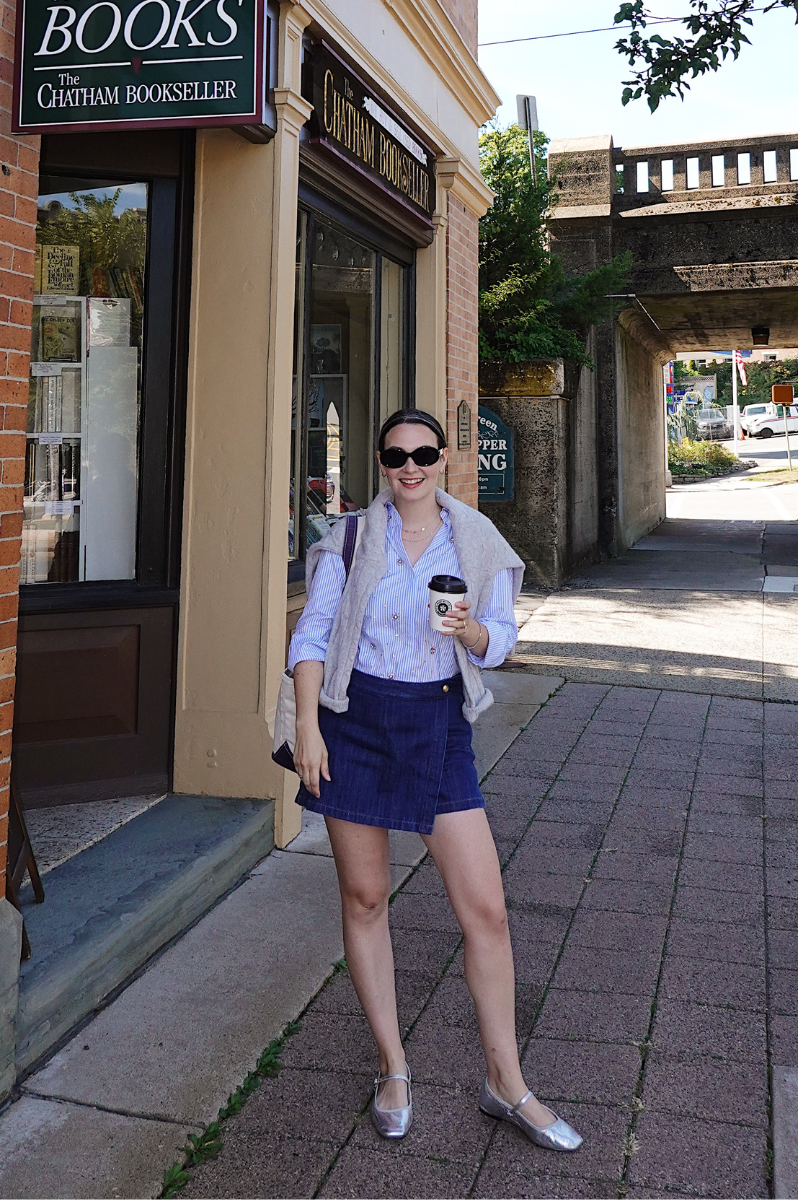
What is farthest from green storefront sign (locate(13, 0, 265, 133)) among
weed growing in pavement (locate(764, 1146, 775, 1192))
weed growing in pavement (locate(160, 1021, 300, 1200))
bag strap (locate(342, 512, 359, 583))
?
weed growing in pavement (locate(764, 1146, 775, 1192))

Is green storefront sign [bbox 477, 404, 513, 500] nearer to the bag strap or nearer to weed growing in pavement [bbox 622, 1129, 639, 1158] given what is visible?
the bag strap

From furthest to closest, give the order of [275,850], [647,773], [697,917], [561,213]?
[561,213] < [647,773] < [275,850] < [697,917]

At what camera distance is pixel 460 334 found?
25.4 feet

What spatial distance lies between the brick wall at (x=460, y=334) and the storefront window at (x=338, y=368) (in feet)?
1.47

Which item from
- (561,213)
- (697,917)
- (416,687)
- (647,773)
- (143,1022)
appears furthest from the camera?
(561,213)

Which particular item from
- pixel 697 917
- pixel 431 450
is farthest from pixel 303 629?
pixel 697 917

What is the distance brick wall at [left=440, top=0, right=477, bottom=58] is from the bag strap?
542cm

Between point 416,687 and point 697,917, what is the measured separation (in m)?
1.99

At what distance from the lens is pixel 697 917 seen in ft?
13.4

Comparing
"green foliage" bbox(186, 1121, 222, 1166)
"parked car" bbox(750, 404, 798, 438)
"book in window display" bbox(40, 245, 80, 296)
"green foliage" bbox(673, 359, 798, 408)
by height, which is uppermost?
"green foliage" bbox(673, 359, 798, 408)

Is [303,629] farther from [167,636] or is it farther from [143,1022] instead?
[167,636]

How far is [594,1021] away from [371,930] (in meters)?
0.97

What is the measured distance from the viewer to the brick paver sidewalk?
2643 millimetres

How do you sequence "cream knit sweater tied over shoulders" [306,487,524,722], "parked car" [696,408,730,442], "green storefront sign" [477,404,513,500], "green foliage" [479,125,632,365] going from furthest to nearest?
"parked car" [696,408,730,442] → "green storefront sign" [477,404,513,500] → "green foliage" [479,125,632,365] → "cream knit sweater tied over shoulders" [306,487,524,722]
